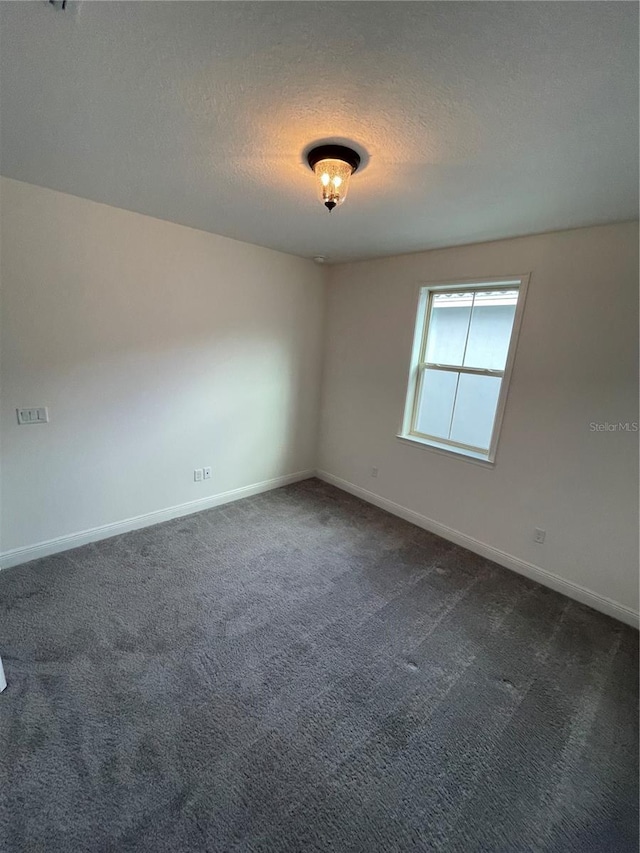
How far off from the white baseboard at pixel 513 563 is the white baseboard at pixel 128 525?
111 centimetres

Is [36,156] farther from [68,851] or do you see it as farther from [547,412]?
[547,412]

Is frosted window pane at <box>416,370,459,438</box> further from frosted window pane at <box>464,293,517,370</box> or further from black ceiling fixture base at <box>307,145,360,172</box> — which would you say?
black ceiling fixture base at <box>307,145,360,172</box>

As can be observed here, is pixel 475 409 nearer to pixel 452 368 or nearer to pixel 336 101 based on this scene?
pixel 452 368

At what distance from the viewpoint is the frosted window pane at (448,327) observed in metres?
3.07

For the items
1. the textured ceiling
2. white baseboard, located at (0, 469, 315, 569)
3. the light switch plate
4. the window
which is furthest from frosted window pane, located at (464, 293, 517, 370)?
the light switch plate

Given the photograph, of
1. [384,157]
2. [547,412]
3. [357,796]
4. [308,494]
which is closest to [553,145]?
[384,157]

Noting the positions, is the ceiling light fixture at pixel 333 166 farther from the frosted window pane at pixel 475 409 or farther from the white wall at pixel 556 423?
the frosted window pane at pixel 475 409

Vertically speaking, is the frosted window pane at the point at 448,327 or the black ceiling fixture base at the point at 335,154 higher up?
the black ceiling fixture base at the point at 335,154

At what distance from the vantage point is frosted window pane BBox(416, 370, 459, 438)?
322 cm

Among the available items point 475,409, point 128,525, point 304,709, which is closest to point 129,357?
point 128,525

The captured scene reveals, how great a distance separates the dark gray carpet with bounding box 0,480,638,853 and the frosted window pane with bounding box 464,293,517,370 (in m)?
1.70

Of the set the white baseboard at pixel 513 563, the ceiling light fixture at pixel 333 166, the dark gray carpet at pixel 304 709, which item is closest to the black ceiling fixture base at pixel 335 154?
the ceiling light fixture at pixel 333 166

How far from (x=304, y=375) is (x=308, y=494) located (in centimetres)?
134

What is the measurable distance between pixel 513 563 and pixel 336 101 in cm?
308
